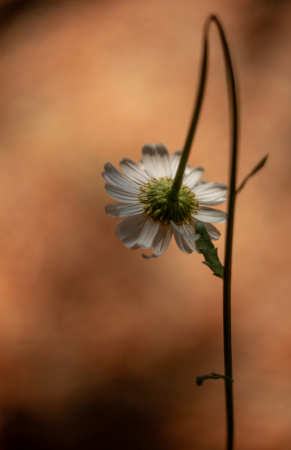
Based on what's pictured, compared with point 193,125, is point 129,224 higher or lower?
lower

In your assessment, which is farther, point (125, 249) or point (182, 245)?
point (125, 249)

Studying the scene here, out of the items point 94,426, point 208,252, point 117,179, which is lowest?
point 94,426

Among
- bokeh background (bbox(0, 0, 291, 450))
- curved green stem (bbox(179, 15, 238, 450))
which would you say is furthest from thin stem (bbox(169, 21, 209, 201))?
bokeh background (bbox(0, 0, 291, 450))

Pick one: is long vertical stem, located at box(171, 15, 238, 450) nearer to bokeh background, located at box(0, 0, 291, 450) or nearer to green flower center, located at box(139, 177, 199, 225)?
green flower center, located at box(139, 177, 199, 225)

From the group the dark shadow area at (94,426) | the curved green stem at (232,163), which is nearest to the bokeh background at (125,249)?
the dark shadow area at (94,426)

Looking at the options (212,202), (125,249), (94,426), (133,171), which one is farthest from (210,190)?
(94,426)

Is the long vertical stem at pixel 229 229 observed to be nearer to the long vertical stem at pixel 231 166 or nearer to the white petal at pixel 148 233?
the long vertical stem at pixel 231 166

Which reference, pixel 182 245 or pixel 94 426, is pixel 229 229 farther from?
pixel 94 426

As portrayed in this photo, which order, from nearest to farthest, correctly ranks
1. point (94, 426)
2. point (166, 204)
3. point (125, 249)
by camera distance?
point (166, 204)
point (94, 426)
point (125, 249)
